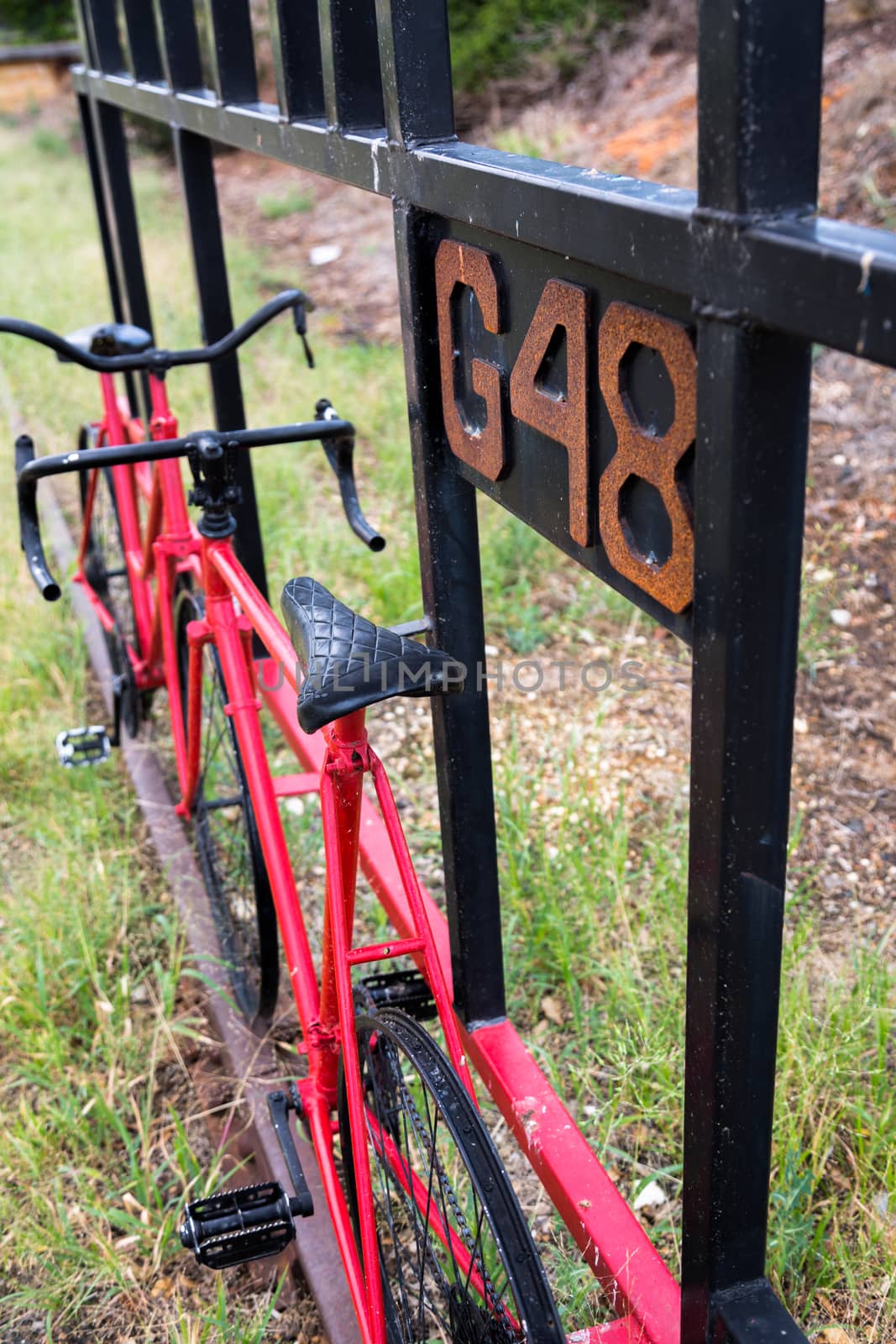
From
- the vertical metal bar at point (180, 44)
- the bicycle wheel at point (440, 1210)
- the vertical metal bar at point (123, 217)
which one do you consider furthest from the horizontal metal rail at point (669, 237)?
the vertical metal bar at point (123, 217)

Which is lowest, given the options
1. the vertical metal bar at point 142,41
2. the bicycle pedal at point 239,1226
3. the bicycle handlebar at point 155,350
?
the bicycle pedal at point 239,1226

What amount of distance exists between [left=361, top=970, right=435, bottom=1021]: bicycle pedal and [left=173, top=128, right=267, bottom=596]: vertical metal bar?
4.28 ft

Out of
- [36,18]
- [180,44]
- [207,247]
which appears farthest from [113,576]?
[36,18]

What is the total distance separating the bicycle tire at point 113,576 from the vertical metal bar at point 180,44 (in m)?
0.90

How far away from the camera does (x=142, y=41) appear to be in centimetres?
334

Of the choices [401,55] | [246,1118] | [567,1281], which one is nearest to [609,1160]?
[567,1281]

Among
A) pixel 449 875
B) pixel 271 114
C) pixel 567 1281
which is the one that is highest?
pixel 271 114

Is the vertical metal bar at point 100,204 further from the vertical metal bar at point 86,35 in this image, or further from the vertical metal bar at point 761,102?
the vertical metal bar at point 761,102

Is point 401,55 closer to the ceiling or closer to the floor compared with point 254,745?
closer to the ceiling

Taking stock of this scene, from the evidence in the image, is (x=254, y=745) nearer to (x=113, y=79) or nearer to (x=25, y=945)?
(x=25, y=945)

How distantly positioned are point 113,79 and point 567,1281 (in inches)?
131

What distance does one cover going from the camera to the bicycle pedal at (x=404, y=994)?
6.51 feet

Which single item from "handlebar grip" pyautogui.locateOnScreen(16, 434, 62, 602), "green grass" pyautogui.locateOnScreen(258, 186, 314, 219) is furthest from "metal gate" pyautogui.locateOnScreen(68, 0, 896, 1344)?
"green grass" pyautogui.locateOnScreen(258, 186, 314, 219)

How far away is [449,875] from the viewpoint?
2.04 metres
